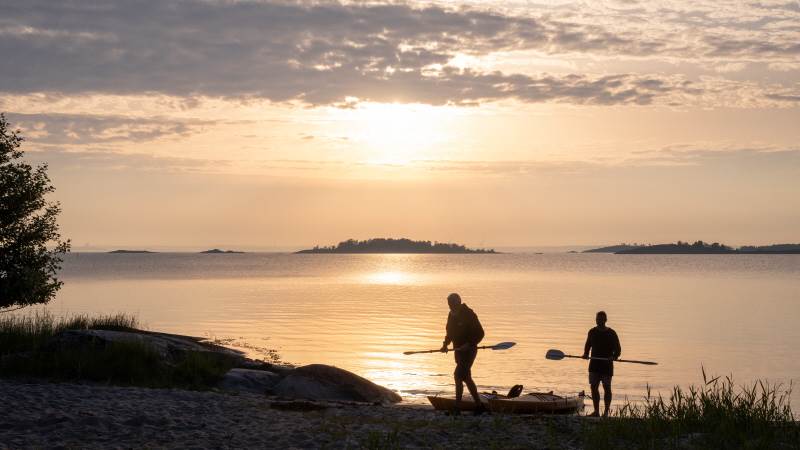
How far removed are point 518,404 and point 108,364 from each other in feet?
38.3

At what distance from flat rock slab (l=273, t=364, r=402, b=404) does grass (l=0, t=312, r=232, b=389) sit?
7.51 feet

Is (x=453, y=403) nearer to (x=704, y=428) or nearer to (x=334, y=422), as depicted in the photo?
(x=334, y=422)

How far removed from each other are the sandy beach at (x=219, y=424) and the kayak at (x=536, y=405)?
4.96ft

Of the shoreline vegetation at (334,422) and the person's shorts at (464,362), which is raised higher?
the person's shorts at (464,362)

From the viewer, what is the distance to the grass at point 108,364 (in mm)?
22094

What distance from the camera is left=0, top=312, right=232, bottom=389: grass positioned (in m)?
22.1

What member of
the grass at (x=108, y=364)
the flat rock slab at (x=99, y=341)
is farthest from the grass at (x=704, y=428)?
the flat rock slab at (x=99, y=341)

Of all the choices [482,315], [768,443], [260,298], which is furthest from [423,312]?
[768,443]

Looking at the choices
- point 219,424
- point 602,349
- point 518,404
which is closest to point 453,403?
point 518,404

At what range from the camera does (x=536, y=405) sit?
2108cm

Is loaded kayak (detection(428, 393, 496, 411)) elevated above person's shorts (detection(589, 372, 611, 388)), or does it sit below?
below

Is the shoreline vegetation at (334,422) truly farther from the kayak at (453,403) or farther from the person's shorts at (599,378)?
the person's shorts at (599,378)

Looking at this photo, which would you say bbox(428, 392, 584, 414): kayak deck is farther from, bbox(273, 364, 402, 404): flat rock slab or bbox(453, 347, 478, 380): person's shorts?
bbox(273, 364, 402, 404): flat rock slab

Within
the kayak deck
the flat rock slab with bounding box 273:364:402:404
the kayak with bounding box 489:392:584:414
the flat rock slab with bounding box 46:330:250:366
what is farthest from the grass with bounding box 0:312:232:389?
the kayak with bounding box 489:392:584:414
